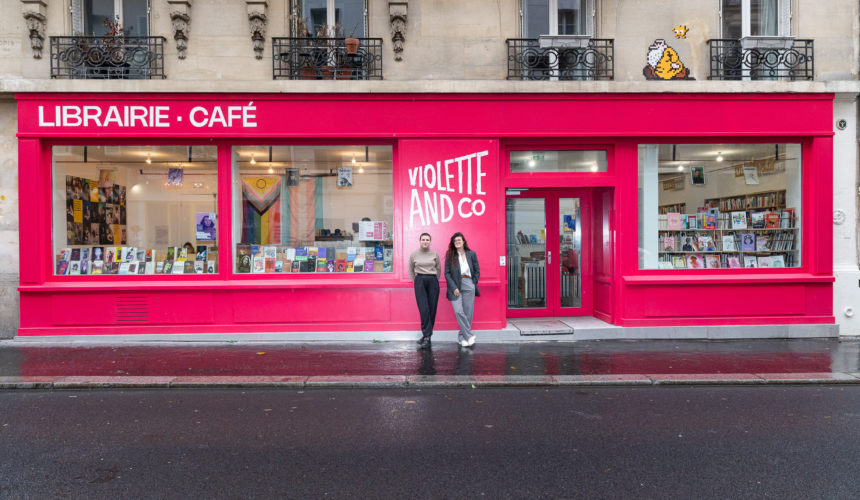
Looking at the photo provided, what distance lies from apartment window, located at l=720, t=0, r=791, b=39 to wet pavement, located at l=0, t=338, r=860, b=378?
5.48m

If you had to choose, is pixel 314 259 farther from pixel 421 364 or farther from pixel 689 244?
pixel 689 244

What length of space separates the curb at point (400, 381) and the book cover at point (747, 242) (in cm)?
373

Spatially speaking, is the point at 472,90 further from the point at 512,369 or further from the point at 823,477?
the point at 823,477

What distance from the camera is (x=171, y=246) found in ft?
33.6

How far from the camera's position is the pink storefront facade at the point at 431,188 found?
31.9 ft

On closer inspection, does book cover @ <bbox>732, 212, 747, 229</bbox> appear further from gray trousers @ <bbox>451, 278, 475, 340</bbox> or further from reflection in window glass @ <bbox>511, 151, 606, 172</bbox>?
gray trousers @ <bbox>451, 278, 475, 340</bbox>

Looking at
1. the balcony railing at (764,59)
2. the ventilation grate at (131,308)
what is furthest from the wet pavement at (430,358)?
the balcony railing at (764,59)

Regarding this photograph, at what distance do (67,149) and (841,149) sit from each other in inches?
535

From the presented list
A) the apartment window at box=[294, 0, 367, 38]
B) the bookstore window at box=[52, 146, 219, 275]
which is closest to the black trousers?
the bookstore window at box=[52, 146, 219, 275]

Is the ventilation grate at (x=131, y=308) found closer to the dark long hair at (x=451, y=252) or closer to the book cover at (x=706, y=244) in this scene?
the dark long hair at (x=451, y=252)

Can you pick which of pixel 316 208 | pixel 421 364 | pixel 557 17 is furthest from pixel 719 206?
pixel 316 208

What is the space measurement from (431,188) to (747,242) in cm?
596

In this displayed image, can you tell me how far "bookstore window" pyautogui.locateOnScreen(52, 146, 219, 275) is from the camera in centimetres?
1012

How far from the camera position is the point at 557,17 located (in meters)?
10.2
